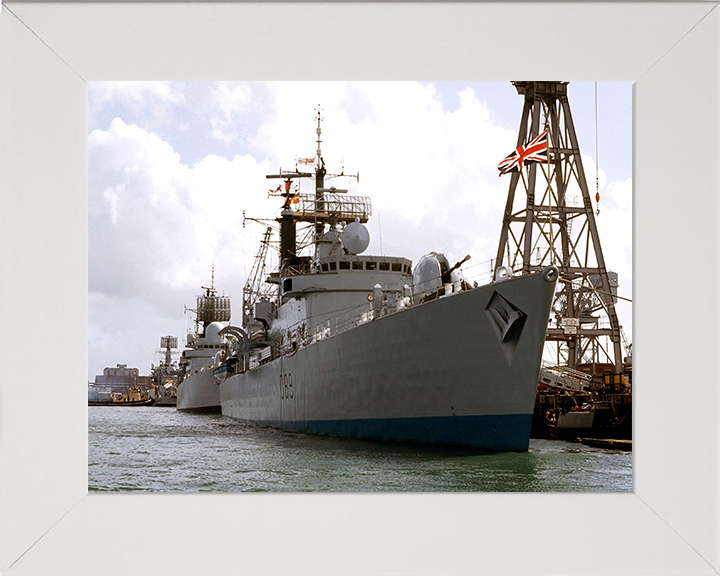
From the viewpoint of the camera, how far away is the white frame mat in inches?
157

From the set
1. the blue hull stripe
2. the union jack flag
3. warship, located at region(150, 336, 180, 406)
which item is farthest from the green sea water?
warship, located at region(150, 336, 180, 406)

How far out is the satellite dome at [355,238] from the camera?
1756cm

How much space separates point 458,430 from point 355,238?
7.26 meters

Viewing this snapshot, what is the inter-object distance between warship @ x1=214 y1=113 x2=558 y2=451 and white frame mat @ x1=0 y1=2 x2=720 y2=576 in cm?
572

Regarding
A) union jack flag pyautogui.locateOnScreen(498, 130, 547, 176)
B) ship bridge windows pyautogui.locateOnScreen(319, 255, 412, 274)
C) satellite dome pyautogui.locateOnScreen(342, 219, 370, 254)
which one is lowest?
ship bridge windows pyautogui.locateOnScreen(319, 255, 412, 274)

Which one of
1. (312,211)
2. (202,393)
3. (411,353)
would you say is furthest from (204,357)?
(411,353)

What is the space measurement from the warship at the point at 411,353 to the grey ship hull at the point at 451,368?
0.05 feet

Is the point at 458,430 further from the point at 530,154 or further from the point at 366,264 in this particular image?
the point at 366,264

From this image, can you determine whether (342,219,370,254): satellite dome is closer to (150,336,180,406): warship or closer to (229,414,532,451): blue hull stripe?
(229,414,532,451): blue hull stripe
